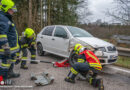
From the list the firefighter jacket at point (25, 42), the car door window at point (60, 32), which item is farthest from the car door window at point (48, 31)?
the firefighter jacket at point (25, 42)

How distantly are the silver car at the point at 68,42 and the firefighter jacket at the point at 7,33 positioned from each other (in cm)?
237

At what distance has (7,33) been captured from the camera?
3297 millimetres

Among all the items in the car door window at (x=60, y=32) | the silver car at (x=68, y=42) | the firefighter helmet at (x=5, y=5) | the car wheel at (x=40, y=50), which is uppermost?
the firefighter helmet at (x=5, y=5)

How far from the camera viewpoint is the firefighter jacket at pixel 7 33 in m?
2.99

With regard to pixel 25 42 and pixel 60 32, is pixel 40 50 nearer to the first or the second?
pixel 60 32

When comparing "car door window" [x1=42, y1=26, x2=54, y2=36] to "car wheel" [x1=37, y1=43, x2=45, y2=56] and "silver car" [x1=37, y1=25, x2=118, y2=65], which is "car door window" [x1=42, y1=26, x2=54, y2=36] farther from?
"car wheel" [x1=37, y1=43, x2=45, y2=56]

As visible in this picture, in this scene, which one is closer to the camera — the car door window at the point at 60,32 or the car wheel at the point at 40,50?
the car door window at the point at 60,32

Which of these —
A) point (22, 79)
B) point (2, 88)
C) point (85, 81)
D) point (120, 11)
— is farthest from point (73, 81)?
point (120, 11)

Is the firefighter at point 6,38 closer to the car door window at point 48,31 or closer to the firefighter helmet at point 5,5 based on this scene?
the firefighter helmet at point 5,5

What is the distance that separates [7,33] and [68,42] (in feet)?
8.35

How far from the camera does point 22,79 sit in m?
3.73

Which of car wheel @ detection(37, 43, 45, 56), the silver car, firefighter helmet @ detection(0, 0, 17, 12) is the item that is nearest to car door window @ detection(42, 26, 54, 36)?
the silver car

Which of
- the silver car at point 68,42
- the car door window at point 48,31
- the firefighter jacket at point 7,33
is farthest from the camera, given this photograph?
the car door window at point 48,31

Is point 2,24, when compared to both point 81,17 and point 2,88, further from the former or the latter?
Answer: point 81,17
